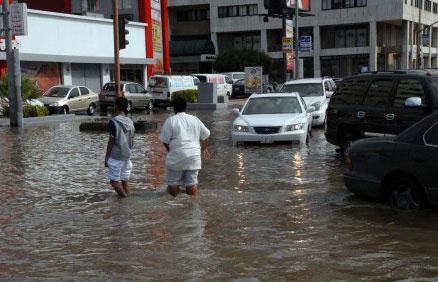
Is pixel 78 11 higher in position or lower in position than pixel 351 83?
higher

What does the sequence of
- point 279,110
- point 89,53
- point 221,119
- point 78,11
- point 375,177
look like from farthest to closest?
point 78,11 < point 89,53 < point 221,119 < point 279,110 < point 375,177

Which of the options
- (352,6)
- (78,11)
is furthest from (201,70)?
(78,11)

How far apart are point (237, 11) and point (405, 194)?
7925 cm

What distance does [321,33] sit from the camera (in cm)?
8200

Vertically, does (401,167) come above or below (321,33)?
below

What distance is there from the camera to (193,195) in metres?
9.62

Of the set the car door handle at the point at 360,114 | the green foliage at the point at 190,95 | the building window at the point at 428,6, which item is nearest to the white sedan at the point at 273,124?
the car door handle at the point at 360,114

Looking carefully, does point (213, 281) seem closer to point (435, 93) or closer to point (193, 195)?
point (193, 195)

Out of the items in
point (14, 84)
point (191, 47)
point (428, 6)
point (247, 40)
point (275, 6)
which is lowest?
point (14, 84)

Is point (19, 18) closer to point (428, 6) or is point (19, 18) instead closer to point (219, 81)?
point (219, 81)

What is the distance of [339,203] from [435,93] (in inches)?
135

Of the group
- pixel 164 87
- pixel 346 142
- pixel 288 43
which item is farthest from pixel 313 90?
pixel 164 87

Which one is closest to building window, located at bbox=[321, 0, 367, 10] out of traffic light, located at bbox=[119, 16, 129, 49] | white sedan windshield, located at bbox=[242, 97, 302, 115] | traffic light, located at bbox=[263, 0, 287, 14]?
traffic light, located at bbox=[263, 0, 287, 14]

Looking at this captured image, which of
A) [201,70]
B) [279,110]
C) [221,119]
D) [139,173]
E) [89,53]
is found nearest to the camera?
[139,173]
